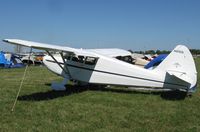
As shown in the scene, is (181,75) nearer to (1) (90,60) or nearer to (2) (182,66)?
(2) (182,66)

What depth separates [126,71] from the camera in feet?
33.3

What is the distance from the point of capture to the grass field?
20.5ft

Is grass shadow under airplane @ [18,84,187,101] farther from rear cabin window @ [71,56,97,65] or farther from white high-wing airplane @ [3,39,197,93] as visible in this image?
rear cabin window @ [71,56,97,65]

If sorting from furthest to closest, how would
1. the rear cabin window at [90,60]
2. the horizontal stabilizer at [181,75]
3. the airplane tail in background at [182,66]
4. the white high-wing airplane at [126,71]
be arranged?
the rear cabin window at [90,60] → the white high-wing airplane at [126,71] → the airplane tail in background at [182,66] → the horizontal stabilizer at [181,75]

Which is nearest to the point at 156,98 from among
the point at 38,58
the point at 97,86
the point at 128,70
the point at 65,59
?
the point at 128,70

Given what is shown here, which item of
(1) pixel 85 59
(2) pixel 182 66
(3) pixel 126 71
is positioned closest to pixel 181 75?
(2) pixel 182 66

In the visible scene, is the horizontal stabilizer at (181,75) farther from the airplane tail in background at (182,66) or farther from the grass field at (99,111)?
the grass field at (99,111)

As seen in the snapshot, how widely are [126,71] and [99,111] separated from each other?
2.87m

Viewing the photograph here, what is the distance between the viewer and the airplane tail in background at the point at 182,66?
9.43 metres

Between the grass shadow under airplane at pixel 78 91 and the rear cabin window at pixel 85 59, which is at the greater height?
the rear cabin window at pixel 85 59

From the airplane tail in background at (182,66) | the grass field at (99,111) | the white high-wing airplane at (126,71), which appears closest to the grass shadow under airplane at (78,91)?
the grass field at (99,111)

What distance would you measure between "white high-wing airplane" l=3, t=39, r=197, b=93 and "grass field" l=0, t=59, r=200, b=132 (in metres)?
0.44

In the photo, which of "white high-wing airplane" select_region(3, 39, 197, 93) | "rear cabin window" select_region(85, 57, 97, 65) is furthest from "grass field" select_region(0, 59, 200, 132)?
"rear cabin window" select_region(85, 57, 97, 65)

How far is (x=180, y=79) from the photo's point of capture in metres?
9.43
